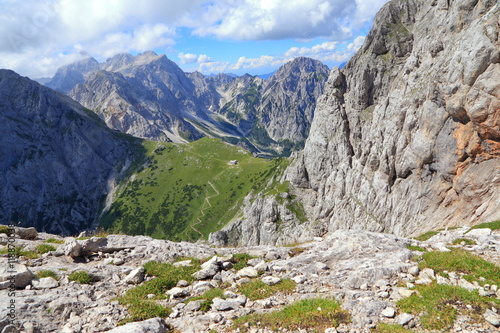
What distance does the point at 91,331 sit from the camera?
13.2m

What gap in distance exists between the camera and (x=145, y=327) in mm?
12727

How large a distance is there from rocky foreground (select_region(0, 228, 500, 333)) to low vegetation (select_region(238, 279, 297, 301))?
0.33m

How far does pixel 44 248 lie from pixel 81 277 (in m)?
7.25

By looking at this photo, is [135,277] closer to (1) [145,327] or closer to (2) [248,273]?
(1) [145,327]

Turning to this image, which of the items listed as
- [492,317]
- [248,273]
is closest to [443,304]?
[492,317]

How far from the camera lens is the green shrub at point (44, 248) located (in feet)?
74.0

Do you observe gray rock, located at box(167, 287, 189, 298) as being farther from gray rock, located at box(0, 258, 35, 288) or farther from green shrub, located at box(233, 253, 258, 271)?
gray rock, located at box(0, 258, 35, 288)

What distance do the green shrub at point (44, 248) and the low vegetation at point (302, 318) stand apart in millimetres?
18253

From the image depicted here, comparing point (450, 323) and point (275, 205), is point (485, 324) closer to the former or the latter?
point (450, 323)

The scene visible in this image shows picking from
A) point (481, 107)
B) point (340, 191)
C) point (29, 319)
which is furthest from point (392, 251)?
point (340, 191)

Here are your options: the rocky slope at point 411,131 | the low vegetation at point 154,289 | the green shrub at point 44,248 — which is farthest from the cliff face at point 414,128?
the green shrub at point 44,248

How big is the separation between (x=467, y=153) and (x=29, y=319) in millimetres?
83330

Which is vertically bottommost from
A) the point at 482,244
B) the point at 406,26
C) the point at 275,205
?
Result: the point at 275,205

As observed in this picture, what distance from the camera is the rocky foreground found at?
13.4m
